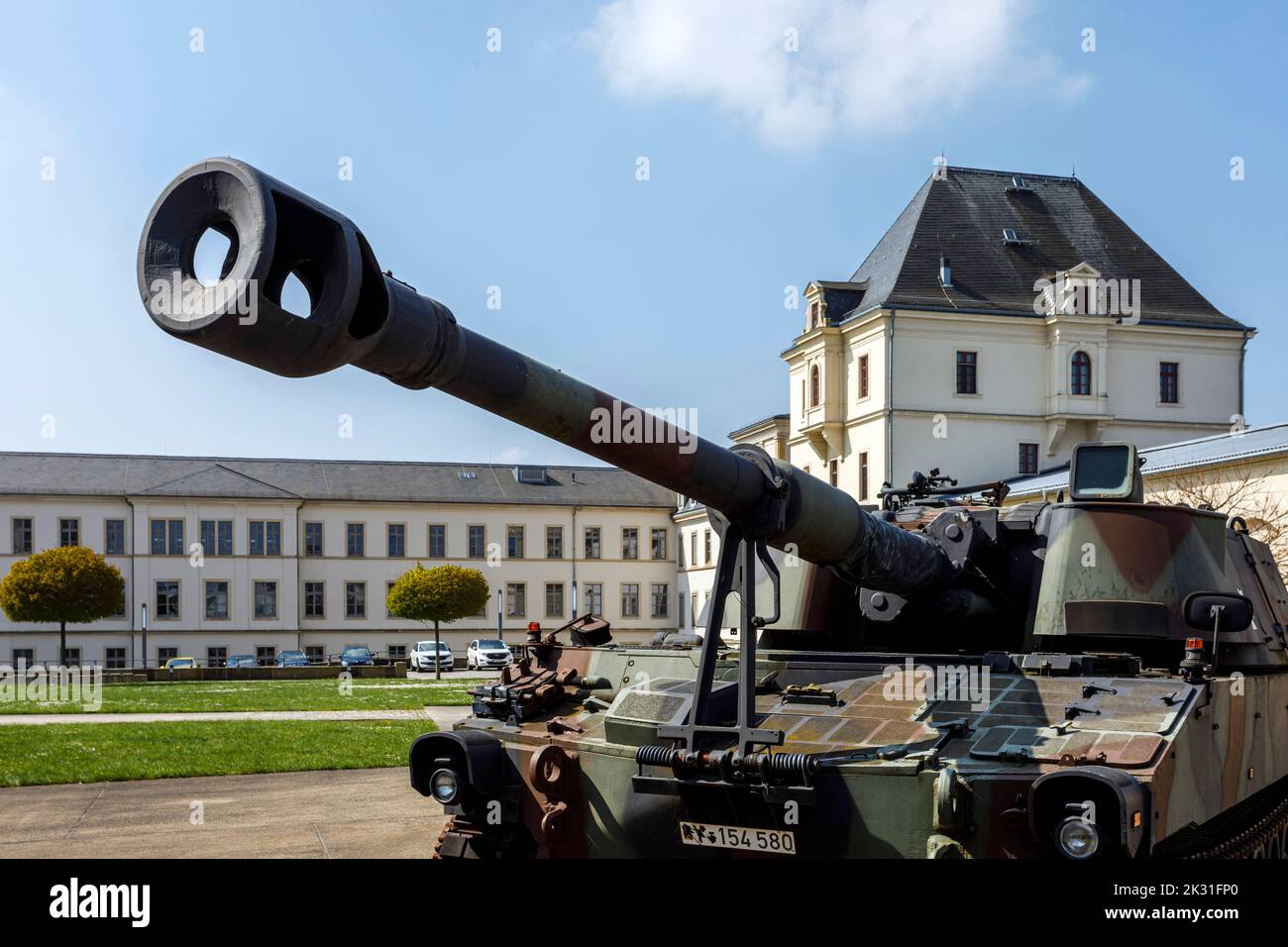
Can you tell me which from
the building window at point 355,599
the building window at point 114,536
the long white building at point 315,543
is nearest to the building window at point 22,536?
the long white building at point 315,543

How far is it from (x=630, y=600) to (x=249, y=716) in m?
50.0

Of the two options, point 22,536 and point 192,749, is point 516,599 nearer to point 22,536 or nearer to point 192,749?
point 22,536

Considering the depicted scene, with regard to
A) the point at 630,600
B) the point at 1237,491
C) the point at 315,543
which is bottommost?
the point at 630,600

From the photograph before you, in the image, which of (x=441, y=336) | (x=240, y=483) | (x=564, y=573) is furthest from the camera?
(x=564, y=573)

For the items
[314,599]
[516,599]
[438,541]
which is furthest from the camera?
[516,599]

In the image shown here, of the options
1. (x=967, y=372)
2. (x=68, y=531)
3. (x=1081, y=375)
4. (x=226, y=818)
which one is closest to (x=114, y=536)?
(x=68, y=531)

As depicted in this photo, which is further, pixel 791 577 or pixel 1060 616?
pixel 791 577

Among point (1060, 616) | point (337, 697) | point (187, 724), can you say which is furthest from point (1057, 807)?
point (337, 697)

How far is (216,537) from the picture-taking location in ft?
220

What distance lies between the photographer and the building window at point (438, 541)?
234ft

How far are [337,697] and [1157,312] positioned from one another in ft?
104

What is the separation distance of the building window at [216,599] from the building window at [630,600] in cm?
1912
